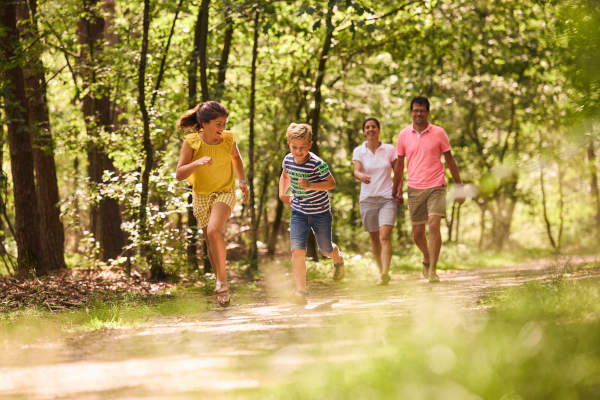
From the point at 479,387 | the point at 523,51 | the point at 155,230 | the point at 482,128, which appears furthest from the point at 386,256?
the point at 482,128

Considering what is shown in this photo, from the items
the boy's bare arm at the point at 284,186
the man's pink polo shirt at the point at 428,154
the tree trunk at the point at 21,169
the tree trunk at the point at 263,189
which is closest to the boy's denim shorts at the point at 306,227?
the boy's bare arm at the point at 284,186

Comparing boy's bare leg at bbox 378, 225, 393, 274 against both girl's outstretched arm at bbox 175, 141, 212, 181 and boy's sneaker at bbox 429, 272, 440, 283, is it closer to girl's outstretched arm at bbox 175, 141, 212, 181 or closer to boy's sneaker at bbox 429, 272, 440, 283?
boy's sneaker at bbox 429, 272, 440, 283

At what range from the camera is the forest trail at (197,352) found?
357 cm

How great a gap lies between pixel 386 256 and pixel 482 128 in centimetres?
1996

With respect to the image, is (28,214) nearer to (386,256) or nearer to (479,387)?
(386,256)

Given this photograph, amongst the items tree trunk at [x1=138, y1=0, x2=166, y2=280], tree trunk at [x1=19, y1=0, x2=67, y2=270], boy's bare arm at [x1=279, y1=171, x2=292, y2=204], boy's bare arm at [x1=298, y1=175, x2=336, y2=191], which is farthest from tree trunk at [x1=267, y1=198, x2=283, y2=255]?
boy's bare arm at [x1=298, y1=175, x2=336, y2=191]

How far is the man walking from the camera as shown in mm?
9531

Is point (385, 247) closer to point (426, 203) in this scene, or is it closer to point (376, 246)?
point (376, 246)

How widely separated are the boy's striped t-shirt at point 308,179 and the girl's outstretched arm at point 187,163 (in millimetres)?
989

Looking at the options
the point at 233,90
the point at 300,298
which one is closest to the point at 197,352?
the point at 300,298

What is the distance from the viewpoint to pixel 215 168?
26.2ft

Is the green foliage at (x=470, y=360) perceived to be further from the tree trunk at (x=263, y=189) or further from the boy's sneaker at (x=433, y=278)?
the tree trunk at (x=263, y=189)

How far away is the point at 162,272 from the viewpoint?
11.5 m

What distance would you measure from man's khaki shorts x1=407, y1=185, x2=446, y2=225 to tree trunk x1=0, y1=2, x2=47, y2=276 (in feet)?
20.9
